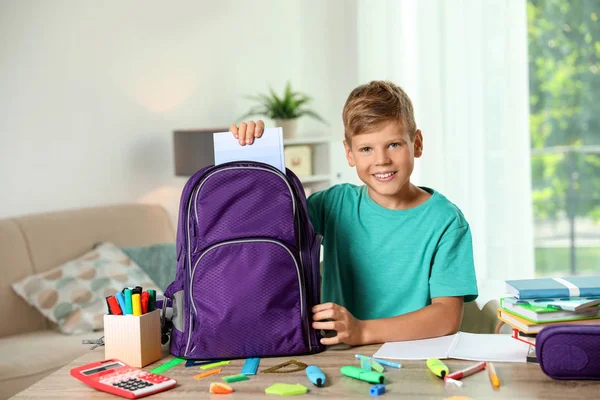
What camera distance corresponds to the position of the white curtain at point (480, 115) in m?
4.09

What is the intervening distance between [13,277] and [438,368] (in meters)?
2.13

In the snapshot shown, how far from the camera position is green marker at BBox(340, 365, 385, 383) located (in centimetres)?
123

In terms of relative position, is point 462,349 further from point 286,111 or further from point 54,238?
point 286,111

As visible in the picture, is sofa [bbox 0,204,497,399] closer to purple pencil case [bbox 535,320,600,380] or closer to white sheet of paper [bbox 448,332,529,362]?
white sheet of paper [bbox 448,332,529,362]

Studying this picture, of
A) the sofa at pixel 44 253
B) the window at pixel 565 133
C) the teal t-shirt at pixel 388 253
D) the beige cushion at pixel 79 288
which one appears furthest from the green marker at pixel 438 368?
the window at pixel 565 133

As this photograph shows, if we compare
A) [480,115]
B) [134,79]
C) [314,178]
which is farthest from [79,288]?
[480,115]

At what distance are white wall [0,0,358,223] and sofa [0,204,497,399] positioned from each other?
0.23 metres

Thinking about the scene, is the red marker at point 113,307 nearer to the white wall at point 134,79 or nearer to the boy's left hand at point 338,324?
the boy's left hand at point 338,324

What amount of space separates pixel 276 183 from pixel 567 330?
0.57m

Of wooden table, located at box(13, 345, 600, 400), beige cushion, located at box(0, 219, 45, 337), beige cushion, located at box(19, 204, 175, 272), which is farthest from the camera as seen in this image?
beige cushion, located at box(19, 204, 175, 272)

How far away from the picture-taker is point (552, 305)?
1.31 m

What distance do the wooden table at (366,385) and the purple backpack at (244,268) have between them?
0.16ft

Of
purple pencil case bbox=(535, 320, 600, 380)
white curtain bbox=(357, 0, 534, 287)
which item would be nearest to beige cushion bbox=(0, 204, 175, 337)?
white curtain bbox=(357, 0, 534, 287)

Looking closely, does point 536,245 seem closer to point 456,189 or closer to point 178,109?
point 456,189
